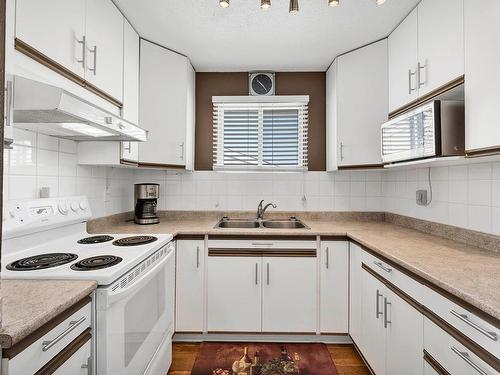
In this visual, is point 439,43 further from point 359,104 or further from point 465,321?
point 465,321

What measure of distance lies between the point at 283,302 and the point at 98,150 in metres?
1.76

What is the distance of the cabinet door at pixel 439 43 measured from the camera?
1410 mm

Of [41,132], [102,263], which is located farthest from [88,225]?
[102,263]

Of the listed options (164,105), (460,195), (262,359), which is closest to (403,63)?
(460,195)

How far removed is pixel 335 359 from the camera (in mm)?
2051

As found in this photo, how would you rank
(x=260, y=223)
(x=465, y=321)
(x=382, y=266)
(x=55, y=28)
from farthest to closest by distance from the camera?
(x=260, y=223) → (x=382, y=266) → (x=55, y=28) → (x=465, y=321)

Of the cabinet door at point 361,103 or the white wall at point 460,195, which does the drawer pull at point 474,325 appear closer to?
the white wall at point 460,195

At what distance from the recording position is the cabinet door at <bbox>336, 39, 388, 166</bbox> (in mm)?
2307

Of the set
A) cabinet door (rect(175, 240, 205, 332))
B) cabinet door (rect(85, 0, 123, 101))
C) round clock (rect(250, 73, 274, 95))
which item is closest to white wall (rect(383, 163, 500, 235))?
round clock (rect(250, 73, 274, 95))

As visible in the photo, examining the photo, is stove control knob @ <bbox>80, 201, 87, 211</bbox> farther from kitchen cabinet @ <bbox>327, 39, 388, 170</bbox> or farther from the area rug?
kitchen cabinet @ <bbox>327, 39, 388, 170</bbox>

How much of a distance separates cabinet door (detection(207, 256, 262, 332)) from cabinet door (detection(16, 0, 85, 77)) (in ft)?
5.15

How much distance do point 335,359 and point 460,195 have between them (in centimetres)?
142

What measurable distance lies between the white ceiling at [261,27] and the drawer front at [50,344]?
1859mm

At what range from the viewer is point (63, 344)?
92 centimetres
